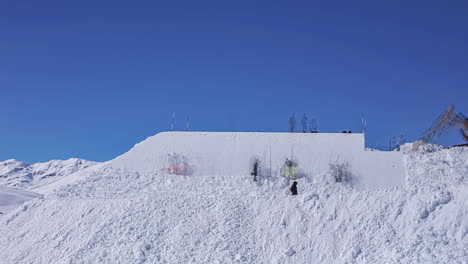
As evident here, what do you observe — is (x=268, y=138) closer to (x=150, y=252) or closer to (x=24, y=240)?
(x=150, y=252)

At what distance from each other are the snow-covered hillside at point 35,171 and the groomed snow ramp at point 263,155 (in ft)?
238

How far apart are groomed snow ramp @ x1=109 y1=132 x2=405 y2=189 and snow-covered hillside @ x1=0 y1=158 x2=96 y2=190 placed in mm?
72646

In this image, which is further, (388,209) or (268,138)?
(268,138)

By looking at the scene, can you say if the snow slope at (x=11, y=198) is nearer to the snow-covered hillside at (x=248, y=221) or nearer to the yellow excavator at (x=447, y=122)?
the snow-covered hillside at (x=248, y=221)

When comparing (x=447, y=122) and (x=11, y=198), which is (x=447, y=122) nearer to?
(x=447, y=122)

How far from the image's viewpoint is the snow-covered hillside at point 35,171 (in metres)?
98.8

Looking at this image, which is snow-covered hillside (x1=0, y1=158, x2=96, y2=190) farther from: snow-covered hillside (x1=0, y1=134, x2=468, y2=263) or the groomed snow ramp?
snow-covered hillside (x1=0, y1=134, x2=468, y2=263)

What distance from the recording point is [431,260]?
15.1 metres

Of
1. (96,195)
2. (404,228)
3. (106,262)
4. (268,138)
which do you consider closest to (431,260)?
(404,228)

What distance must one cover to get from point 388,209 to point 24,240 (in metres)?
16.1

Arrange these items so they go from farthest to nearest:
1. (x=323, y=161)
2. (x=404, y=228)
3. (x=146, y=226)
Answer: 1. (x=323, y=161)
2. (x=146, y=226)
3. (x=404, y=228)

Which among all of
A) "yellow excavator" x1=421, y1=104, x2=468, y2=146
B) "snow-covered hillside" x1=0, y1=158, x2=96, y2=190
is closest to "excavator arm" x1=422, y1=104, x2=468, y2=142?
"yellow excavator" x1=421, y1=104, x2=468, y2=146

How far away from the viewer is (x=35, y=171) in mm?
109500

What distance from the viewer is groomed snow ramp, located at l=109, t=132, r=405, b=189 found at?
82.5 ft
